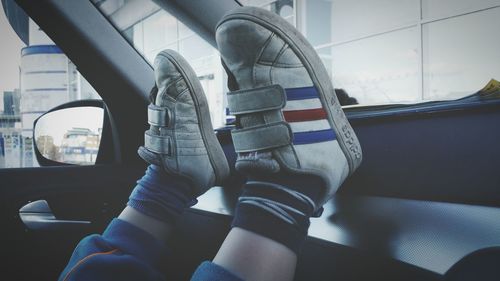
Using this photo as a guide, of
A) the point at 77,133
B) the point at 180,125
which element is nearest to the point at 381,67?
the point at 77,133

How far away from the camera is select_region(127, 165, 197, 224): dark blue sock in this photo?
0.64 meters

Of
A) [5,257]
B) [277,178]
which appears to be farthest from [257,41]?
[5,257]

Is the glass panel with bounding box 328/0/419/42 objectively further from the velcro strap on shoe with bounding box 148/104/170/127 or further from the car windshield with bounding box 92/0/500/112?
the velcro strap on shoe with bounding box 148/104/170/127

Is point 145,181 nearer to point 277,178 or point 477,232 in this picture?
point 277,178

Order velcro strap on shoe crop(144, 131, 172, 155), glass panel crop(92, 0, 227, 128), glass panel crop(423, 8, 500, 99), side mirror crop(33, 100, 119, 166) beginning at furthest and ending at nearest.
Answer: glass panel crop(423, 8, 500, 99), side mirror crop(33, 100, 119, 166), glass panel crop(92, 0, 227, 128), velcro strap on shoe crop(144, 131, 172, 155)

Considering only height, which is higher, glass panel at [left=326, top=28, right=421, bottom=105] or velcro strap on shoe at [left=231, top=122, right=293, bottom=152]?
glass panel at [left=326, top=28, right=421, bottom=105]

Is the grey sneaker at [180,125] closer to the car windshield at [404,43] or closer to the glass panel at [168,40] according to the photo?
the glass panel at [168,40]

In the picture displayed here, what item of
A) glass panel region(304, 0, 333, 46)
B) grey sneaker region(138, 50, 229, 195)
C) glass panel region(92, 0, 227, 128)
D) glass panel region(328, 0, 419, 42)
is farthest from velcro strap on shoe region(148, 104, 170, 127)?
glass panel region(304, 0, 333, 46)

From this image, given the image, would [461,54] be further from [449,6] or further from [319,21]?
[319,21]

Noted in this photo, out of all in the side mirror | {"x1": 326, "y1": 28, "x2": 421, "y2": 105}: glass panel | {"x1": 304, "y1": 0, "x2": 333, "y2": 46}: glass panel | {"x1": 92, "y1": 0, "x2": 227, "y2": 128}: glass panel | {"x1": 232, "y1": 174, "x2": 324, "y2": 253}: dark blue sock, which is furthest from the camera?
{"x1": 304, "y1": 0, "x2": 333, "y2": 46}: glass panel

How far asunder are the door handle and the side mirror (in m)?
0.17

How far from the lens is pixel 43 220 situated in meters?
0.99

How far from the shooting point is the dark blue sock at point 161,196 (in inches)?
25.1

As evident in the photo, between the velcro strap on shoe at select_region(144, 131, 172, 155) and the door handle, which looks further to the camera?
the door handle
